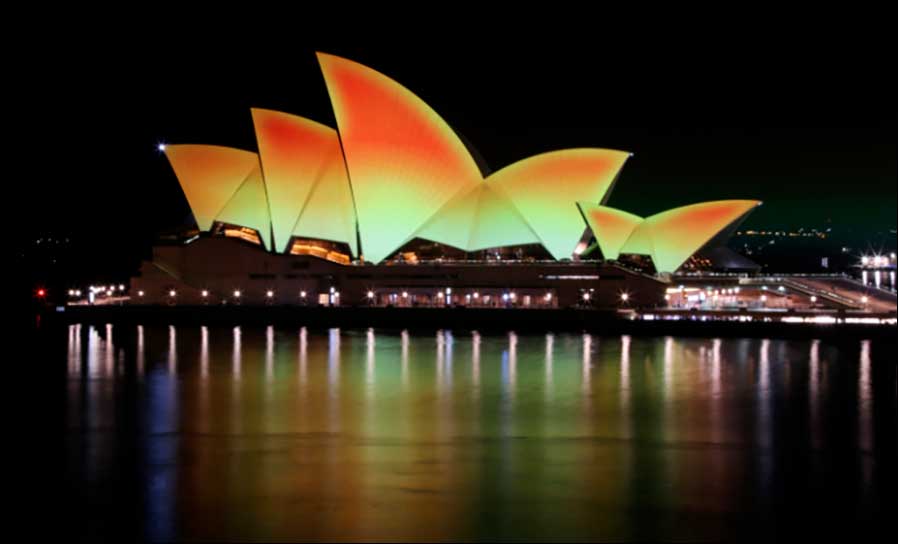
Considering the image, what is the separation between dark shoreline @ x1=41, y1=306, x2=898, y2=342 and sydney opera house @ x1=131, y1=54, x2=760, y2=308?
292 centimetres

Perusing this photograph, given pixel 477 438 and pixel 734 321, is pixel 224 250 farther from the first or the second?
pixel 477 438

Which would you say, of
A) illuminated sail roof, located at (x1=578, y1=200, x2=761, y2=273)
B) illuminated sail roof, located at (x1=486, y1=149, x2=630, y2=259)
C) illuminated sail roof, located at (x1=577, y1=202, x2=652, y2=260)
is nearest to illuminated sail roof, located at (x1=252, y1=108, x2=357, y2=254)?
illuminated sail roof, located at (x1=486, y1=149, x2=630, y2=259)

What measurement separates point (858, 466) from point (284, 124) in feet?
87.1

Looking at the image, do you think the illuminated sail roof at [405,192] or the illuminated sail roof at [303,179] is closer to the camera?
the illuminated sail roof at [405,192]

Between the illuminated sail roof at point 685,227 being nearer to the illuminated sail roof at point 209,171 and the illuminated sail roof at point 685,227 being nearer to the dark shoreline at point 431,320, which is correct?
the dark shoreline at point 431,320

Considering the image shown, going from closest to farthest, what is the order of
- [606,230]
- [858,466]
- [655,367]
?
[858,466], [655,367], [606,230]

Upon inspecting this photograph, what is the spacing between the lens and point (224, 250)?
133 feet

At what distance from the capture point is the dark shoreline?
31.7 meters

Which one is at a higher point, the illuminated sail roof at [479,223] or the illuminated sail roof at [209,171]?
the illuminated sail roof at [209,171]

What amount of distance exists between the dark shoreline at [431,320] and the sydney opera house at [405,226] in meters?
2.92

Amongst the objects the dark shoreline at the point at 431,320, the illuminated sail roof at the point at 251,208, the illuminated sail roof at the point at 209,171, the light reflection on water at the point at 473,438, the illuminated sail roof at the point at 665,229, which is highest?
the illuminated sail roof at the point at 209,171

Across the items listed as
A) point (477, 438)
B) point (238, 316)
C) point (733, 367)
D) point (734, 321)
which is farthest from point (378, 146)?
point (477, 438)

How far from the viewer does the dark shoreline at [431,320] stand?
3172 cm

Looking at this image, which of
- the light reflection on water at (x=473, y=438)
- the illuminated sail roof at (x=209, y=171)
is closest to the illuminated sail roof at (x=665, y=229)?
the light reflection on water at (x=473, y=438)
